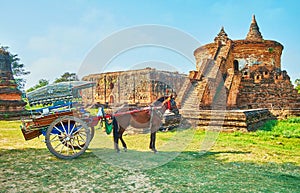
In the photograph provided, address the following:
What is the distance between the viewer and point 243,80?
15.5m

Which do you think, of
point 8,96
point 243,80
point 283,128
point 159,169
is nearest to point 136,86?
point 243,80

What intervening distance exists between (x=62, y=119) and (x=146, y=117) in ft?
6.01

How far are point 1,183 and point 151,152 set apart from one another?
3009 millimetres

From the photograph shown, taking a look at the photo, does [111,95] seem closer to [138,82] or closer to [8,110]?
[138,82]

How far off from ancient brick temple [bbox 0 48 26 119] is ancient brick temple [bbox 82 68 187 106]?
5472 millimetres

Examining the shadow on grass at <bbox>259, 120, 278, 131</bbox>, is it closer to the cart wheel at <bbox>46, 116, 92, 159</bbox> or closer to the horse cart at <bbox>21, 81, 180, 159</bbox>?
the horse cart at <bbox>21, 81, 180, 159</bbox>

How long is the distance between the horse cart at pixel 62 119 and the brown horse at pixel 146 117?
0.03 m

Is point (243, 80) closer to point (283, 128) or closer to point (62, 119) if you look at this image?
point (283, 128)

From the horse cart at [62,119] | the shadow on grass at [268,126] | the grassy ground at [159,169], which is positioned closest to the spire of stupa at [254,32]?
the shadow on grass at [268,126]

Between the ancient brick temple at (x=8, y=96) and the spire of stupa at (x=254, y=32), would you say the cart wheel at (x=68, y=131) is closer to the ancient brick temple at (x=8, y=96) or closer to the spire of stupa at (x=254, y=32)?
the ancient brick temple at (x=8, y=96)

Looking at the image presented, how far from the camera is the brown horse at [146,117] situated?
5.77 metres

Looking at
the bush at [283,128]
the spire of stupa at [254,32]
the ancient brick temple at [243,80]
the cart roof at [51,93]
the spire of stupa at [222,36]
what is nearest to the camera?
the cart roof at [51,93]

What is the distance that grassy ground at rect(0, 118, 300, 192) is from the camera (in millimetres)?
3596

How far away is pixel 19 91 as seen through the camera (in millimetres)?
16203
